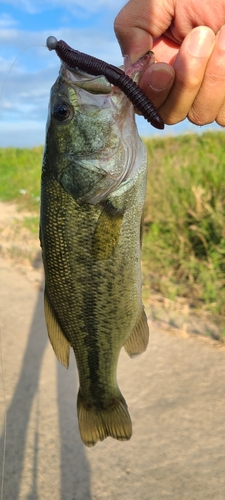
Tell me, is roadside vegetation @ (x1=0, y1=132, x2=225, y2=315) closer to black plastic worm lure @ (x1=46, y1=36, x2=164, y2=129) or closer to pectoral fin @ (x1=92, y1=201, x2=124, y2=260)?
pectoral fin @ (x1=92, y1=201, x2=124, y2=260)

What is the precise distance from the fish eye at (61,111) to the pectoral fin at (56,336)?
646mm

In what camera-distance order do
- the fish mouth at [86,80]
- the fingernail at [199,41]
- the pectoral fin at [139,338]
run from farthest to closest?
the pectoral fin at [139,338]
the fingernail at [199,41]
the fish mouth at [86,80]

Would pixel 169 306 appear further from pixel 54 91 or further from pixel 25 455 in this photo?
pixel 54 91

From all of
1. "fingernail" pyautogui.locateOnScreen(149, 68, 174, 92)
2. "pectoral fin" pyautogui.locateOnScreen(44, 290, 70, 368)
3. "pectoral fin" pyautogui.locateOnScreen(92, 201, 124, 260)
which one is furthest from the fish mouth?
"pectoral fin" pyautogui.locateOnScreen(44, 290, 70, 368)

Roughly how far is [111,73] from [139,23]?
663 millimetres

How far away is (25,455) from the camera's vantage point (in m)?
3.21

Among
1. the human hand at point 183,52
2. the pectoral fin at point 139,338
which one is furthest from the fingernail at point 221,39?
the pectoral fin at point 139,338

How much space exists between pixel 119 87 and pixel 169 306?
11.2ft

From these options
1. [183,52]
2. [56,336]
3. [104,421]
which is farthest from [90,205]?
[104,421]

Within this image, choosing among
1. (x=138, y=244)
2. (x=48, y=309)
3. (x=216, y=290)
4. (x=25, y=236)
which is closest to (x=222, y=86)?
(x=138, y=244)

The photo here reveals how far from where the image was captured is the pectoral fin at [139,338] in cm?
191

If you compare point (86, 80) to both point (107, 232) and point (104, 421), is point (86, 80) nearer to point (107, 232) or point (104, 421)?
point (107, 232)

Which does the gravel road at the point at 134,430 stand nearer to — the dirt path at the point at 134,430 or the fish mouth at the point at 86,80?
the dirt path at the point at 134,430

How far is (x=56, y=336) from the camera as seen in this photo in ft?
5.93
